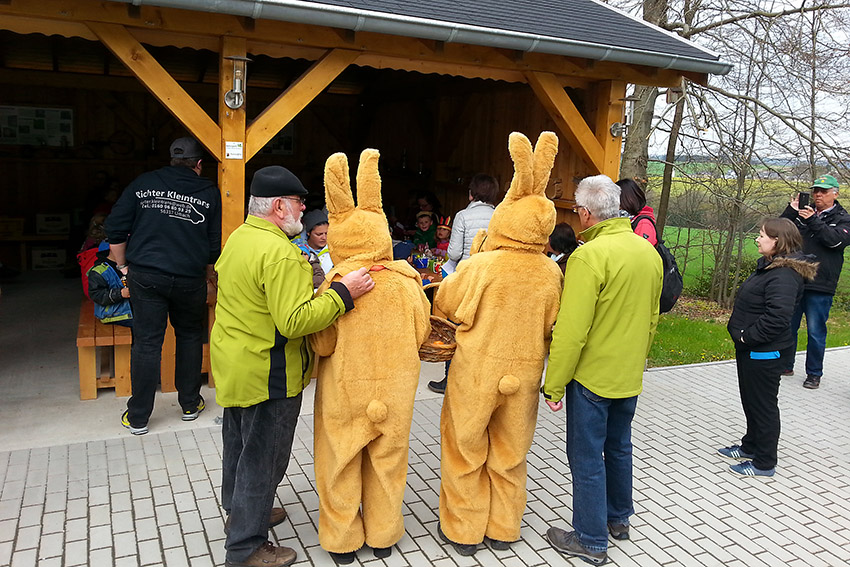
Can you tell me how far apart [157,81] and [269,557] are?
131 inches

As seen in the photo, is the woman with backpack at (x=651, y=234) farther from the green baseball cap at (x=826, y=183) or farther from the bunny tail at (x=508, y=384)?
the green baseball cap at (x=826, y=183)

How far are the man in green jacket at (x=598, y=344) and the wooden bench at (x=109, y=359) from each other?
10.5 ft

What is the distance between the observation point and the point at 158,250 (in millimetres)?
4672

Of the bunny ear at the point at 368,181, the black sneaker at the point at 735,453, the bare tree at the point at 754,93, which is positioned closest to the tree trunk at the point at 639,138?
the bare tree at the point at 754,93

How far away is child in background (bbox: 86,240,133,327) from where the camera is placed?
206 inches

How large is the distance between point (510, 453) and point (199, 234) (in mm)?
2672

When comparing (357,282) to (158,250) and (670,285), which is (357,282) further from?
(670,285)

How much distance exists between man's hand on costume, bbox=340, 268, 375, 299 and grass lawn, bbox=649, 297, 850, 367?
5636 mm

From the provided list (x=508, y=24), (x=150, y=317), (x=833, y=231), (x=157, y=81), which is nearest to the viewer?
(x=150, y=317)

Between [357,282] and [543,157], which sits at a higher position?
[543,157]

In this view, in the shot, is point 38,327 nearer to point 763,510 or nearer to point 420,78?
point 420,78

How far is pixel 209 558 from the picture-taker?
3398 mm

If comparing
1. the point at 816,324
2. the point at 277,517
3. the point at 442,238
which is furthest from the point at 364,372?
the point at 816,324

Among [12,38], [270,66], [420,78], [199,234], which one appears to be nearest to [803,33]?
[420,78]
